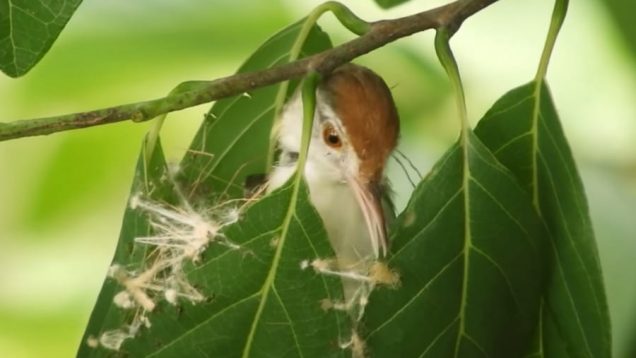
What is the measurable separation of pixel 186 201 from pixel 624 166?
884 millimetres

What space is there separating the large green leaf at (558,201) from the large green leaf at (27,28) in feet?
1.04

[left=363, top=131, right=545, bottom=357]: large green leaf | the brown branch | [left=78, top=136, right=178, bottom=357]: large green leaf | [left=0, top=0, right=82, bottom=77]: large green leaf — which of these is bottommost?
[left=363, top=131, right=545, bottom=357]: large green leaf

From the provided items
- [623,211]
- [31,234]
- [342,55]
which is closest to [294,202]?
[342,55]

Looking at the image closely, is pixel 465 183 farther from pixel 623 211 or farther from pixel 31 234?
pixel 31 234

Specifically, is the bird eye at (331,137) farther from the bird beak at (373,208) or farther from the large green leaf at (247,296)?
the large green leaf at (247,296)

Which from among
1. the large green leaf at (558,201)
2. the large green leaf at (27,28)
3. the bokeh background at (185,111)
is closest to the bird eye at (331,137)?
the large green leaf at (558,201)

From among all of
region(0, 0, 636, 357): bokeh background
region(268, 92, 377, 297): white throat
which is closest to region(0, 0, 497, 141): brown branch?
region(268, 92, 377, 297): white throat

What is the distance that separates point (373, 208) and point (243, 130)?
16 centimetres

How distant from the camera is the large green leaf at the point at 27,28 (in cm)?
73

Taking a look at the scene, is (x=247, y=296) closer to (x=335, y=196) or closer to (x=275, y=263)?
(x=275, y=263)

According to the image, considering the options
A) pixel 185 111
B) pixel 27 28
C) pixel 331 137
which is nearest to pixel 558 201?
pixel 331 137

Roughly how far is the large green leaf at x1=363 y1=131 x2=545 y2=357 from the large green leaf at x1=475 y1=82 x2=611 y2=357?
3 cm

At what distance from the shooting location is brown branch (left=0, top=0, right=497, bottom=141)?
2.14 ft

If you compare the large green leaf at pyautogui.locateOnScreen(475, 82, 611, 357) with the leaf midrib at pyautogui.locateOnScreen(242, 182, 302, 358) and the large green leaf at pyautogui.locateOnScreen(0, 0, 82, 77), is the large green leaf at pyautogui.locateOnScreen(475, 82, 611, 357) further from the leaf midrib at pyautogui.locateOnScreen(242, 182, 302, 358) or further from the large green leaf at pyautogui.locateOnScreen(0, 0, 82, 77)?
the large green leaf at pyautogui.locateOnScreen(0, 0, 82, 77)
